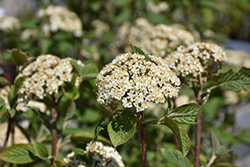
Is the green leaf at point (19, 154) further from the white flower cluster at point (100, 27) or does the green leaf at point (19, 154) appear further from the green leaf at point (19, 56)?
the white flower cluster at point (100, 27)

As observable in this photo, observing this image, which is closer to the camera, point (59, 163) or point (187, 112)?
point (187, 112)

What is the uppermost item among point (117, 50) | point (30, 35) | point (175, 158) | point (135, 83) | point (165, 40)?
point (30, 35)

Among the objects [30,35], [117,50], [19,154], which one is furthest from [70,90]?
[117,50]

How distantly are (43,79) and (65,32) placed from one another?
149cm

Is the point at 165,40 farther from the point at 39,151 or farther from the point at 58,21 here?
the point at 39,151

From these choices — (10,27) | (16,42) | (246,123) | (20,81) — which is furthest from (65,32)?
(246,123)

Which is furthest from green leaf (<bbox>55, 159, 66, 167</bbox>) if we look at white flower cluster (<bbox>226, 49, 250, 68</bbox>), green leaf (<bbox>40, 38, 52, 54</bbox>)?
white flower cluster (<bbox>226, 49, 250, 68</bbox>)

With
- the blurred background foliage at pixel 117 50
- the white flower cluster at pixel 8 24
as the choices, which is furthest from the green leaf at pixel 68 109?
the white flower cluster at pixel 8 24

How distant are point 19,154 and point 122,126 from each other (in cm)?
51

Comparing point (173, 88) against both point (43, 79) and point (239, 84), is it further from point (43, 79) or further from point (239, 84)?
point (43, 79)

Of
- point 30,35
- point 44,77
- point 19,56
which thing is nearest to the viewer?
point 44,77

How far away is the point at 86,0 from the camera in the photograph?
10.5 ft

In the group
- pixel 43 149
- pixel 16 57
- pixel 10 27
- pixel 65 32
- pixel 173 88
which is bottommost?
pixel 43 149

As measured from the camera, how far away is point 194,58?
3.83ft
